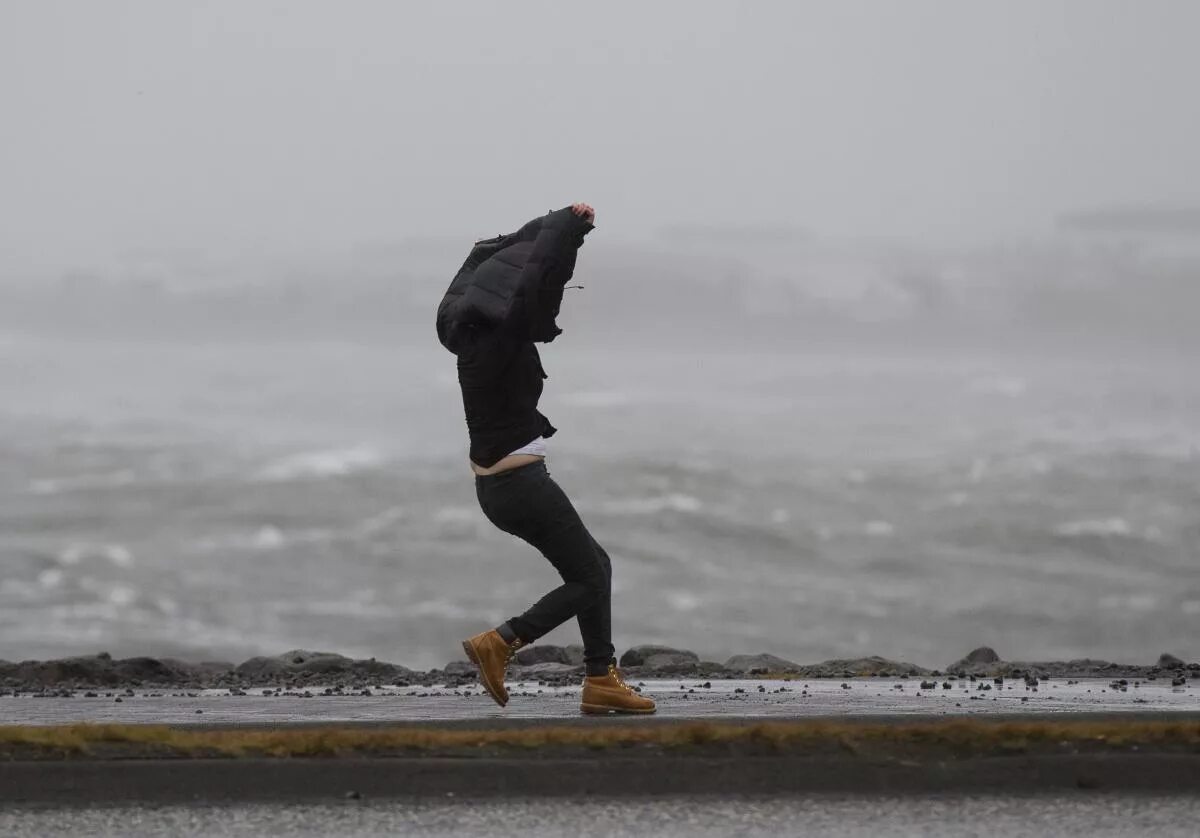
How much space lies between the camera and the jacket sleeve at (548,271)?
9117 mm

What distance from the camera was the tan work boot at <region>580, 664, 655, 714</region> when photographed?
31.4ft

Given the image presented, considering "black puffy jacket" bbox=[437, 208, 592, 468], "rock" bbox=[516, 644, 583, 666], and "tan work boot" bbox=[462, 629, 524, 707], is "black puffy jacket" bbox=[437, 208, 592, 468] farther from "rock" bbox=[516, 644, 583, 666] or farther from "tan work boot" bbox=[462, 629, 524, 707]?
"rock" bbox=[516, 644, 583, 666]

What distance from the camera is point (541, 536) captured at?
9406 mm

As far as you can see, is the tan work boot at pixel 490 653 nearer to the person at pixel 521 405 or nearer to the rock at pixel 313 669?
the person at pixel 521 405

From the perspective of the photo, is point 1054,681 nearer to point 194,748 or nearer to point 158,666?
point 158,666

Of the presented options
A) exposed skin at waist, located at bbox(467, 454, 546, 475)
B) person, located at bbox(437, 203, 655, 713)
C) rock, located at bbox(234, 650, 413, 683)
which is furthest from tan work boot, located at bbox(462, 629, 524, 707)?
rock, located at bbox(234, 650, 413, 683)

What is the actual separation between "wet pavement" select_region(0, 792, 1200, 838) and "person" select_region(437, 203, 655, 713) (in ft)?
10.4

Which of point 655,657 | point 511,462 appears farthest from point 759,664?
point 511,462

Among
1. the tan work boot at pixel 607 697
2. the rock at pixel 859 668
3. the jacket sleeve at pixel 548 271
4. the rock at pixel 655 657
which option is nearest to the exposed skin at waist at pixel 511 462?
the jacket sleeve at pixel 548 271

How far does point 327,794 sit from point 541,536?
3184 mm

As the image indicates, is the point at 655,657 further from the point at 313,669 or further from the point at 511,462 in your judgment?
the point at 511,462

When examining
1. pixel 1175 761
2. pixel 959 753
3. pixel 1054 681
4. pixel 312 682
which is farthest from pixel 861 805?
pixel 312 682

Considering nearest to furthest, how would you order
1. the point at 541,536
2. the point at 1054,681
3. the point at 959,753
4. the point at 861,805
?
the point at 861,805
the point at 959,753
the point at 541,536
the point at 1054,681

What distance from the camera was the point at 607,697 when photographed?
9.59 meters
